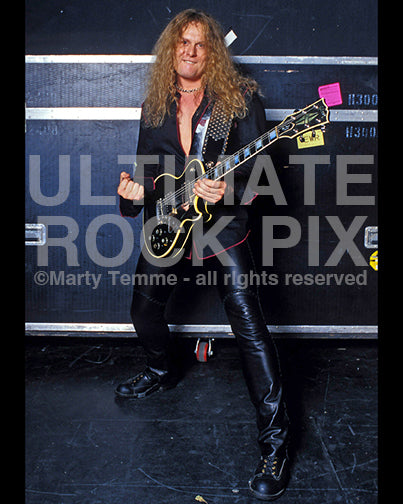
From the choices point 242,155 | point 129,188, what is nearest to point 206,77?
point 242,155

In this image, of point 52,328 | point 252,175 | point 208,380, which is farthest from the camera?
point 52,328

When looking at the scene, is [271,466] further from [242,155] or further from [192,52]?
[192,52]

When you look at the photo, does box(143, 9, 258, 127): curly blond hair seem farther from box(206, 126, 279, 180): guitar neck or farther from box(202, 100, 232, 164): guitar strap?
box(206, 126, 279, 180): guitar neck

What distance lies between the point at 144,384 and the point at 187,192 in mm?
981

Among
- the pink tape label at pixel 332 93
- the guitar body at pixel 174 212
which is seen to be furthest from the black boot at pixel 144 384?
the pink tape label at pixel 332 93

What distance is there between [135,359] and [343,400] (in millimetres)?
1195

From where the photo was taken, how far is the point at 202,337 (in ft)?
9.58

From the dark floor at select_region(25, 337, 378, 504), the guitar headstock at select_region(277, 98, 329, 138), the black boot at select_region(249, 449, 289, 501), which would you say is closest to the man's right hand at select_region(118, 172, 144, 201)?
the guitar headstock at select_region(277, 98, 329, 138)

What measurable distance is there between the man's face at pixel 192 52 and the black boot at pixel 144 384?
1438 mm

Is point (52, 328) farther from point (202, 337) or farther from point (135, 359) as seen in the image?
point (202, 337)

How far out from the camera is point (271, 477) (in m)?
1.66

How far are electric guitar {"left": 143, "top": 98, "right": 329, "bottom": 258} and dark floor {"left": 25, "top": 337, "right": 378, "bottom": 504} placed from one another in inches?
29.9

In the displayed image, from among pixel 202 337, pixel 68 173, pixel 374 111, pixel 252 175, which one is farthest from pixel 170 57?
pixel 202 337
